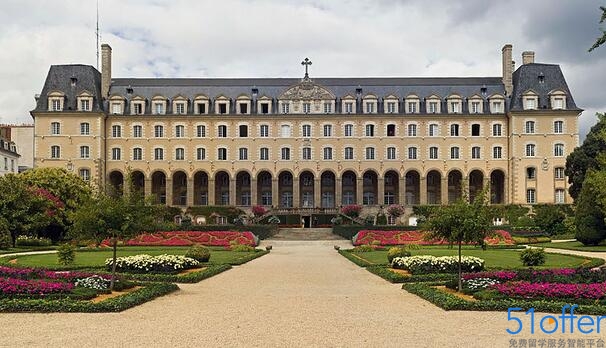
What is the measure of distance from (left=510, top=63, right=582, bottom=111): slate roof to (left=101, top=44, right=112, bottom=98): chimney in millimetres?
36290

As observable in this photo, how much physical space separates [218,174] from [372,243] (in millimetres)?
27991

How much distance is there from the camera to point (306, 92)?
63.0 m

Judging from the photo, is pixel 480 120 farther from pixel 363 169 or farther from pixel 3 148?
pixel 3 148

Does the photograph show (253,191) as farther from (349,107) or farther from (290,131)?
(349,107)

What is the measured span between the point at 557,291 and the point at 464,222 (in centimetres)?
307

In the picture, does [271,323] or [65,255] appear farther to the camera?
[65,255]

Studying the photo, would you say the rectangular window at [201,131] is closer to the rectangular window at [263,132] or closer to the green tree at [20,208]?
the rectangular window at [263,132]

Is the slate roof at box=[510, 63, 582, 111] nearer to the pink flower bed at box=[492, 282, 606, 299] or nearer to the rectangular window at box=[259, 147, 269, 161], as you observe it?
the rectangular window at box=[259, 147, 269, 161]

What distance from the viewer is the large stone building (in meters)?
61.2

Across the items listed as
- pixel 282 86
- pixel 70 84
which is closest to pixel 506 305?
pixel 282 86

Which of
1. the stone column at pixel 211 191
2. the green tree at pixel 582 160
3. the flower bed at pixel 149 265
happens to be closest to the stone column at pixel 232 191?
the stone column at pixel 211 191

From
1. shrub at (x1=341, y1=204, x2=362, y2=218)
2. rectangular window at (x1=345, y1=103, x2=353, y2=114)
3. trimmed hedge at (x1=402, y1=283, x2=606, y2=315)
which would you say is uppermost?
rectangular window at (x1=345, y1=103, x2=353, y2=114)

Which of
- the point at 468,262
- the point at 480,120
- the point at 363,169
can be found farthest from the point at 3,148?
the point at 468,262

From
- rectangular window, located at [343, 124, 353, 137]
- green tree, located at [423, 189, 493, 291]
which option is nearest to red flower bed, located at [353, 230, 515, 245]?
rectangular window, located at [343, 124, 353, 137]
